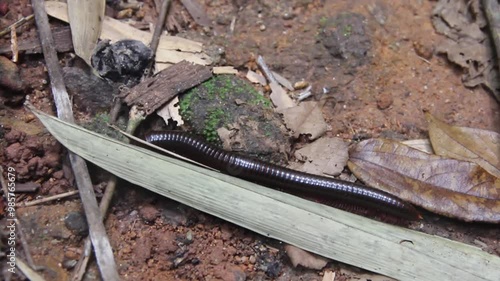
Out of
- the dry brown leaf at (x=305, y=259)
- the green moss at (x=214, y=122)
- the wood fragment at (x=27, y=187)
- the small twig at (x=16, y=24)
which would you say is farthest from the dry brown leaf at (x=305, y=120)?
the small twig at (x=16, y=24)

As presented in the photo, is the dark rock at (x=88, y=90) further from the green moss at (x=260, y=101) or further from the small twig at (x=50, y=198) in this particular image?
the green moss at (x=260, y=101)

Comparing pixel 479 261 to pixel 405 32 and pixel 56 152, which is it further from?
pixel 56 152

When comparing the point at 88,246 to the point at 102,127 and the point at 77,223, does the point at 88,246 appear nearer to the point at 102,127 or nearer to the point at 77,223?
the point at 77,223

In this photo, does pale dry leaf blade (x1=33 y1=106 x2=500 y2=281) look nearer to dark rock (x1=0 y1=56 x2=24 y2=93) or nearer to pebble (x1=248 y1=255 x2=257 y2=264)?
pebble (x1=248 y1=255 x2=257 y2=264)

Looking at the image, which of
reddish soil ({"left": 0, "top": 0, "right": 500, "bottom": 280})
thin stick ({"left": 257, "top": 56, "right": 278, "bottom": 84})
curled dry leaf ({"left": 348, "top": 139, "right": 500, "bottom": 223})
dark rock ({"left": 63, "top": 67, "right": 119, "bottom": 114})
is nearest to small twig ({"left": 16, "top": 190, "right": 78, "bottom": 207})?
reddish soil ({"left": 0, "top": 0, "right": 500, "bottom": 280})

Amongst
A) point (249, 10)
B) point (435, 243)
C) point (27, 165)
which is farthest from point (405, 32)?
point (27, 165)

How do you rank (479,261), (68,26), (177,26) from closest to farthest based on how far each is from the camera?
1. (479,261)
2. (68,26)
3. (177,26)

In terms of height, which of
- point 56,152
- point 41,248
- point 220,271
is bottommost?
point 220,271
